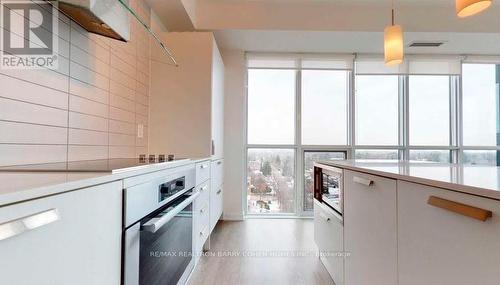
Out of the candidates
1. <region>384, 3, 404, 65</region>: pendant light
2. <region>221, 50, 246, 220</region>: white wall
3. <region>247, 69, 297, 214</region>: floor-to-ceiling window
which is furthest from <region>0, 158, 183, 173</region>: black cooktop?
<region>247, 69, 297, 214</region>: floor-to-ceiling window

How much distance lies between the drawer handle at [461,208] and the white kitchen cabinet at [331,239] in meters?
0.86

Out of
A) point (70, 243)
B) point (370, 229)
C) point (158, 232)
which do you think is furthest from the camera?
point (370, 229)

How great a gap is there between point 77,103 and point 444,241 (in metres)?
1.76

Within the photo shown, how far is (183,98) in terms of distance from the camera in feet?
8.10

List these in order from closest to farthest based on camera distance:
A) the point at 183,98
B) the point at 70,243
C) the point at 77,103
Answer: the point at 70,243 → the point at 77,103 → the point at 183,98

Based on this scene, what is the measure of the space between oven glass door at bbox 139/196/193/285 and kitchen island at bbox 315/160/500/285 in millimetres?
967

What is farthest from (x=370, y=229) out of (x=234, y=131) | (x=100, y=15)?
(x=234, y=131)

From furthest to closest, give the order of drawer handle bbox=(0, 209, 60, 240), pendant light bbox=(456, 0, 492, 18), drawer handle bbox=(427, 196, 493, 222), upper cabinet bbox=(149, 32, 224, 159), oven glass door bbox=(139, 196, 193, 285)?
upper cabinet bbox=(149, 32, 224, 159), pendant light bbox=(456, 0, 492, 18), oven glass door bbox=(139, 196, 193, 285), drawer handle bbox=(427, 196, 493, 222), drawer handle bbox=(0, 209, 60, 240)

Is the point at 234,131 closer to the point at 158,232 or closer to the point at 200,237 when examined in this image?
the point at 200,237

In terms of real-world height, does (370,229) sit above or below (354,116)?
below

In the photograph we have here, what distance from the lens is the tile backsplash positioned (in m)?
1.06

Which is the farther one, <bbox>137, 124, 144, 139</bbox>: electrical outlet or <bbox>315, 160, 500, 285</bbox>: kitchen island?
<bbox>137, 124, 144, 139</bbox>: electrical outlet

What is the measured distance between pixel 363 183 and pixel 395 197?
9.9 inches

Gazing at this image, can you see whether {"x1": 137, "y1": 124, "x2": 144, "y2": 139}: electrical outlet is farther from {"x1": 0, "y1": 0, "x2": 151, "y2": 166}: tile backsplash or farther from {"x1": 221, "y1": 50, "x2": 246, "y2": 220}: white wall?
{"x1": 221, "y1": 50, "x2": 246, "y2": 220}: white wall
